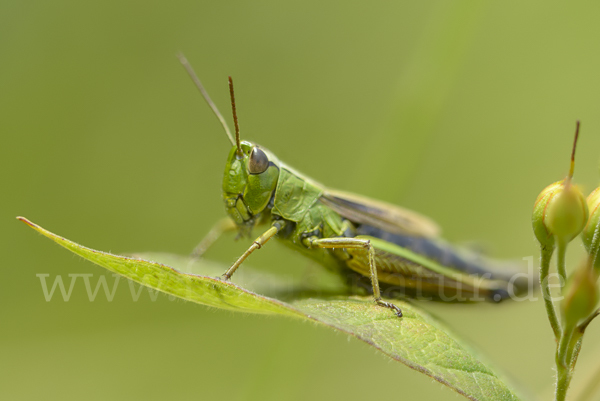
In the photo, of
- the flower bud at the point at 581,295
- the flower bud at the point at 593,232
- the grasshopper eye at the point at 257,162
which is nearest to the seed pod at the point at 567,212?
the flower bud at the point at 593,232

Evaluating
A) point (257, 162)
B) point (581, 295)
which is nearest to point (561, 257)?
point (581, 295)

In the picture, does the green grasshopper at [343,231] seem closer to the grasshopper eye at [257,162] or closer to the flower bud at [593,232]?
the grasshopper eye at [257,162]

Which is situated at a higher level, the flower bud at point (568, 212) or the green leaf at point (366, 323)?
the flower bud at point (568, 212)

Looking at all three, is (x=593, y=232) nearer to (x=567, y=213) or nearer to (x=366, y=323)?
(x=567, y=213)

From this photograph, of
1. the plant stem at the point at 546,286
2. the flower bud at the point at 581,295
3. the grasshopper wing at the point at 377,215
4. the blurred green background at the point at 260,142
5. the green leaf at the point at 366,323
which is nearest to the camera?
the flower bud at the point at 581,295

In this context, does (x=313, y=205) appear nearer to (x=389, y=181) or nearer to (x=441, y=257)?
(x=441, y=257)

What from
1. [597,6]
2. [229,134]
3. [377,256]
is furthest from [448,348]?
[597,6]

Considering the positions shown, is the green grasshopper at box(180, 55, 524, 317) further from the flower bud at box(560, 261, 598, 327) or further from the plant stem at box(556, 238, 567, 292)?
the flower bud at box(560, 261, 598, 327)
